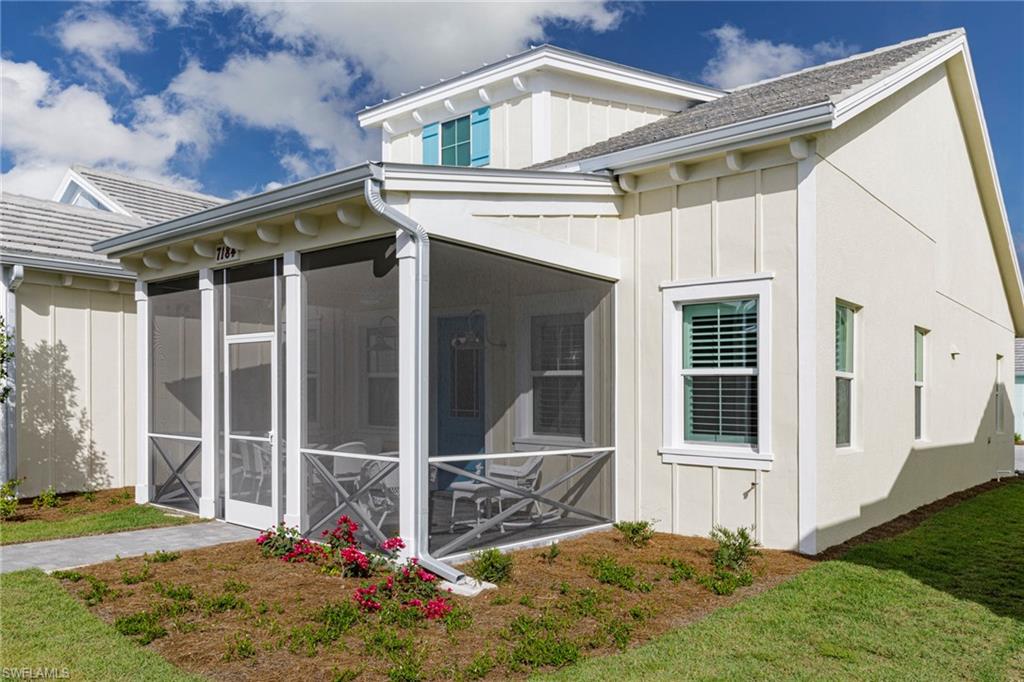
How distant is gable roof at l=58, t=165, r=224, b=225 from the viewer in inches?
572

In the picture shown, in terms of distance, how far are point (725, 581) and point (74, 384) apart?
942 cm

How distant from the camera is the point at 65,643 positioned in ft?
15.1

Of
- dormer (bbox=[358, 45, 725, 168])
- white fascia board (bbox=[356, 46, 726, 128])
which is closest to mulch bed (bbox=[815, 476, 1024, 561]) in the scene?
dormer (bbox=[358, 45, 725, 168])

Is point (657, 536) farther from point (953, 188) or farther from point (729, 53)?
point (729, 53)

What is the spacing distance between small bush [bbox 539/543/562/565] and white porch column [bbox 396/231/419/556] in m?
1.16

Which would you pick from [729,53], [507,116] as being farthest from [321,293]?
[729,53]

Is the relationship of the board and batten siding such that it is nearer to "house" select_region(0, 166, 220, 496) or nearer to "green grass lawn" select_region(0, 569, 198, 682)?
"green grass lawn" select_region(0, 569, 198, 682)

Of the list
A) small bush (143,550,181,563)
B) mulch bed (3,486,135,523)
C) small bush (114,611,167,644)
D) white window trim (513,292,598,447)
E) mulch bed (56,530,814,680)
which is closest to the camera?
mulch bed (56,530,814,680)

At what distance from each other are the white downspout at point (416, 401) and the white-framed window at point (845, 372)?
13.8 feet

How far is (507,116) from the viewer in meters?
11.8

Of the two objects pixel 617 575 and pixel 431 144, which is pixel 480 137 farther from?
pixel 617 575

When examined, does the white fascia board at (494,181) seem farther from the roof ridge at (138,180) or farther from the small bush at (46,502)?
the roof ridge at (138,180)

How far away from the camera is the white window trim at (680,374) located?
7.04 m

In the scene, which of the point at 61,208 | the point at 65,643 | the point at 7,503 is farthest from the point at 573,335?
the point at 61,208
